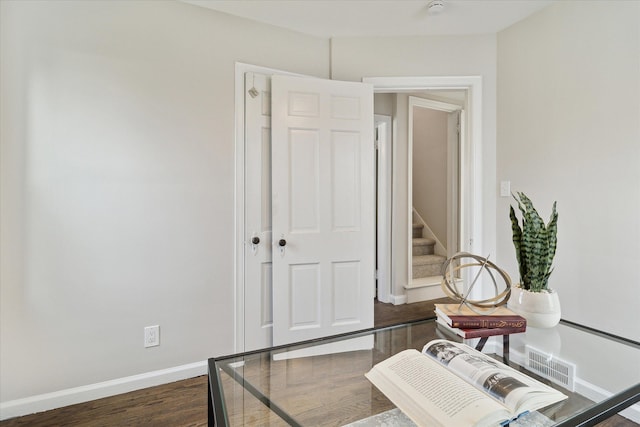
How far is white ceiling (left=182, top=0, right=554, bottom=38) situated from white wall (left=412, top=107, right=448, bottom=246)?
2313mm

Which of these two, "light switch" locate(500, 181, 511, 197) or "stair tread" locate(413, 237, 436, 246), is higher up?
"light switch" locate(500, 181, 511, 197)

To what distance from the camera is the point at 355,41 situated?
2646 millimetres

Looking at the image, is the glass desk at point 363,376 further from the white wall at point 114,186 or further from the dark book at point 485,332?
the white wall at point 114,186

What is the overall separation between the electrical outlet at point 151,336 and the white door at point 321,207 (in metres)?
0.74

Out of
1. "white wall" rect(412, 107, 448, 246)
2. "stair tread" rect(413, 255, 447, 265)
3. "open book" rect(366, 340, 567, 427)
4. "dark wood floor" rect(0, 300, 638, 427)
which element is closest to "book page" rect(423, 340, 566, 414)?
"open book" rect(366, 340, 567, 427)

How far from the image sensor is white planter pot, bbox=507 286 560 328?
123cm

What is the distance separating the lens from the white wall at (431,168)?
4734 mm

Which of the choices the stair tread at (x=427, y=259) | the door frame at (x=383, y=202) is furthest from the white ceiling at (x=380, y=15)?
the stair tread at (x=427, y=259)

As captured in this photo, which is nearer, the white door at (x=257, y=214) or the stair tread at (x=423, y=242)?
the white door at (x=257, y=214)

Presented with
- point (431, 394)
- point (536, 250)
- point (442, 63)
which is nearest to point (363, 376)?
point (431, 394)

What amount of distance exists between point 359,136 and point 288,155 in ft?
1.88

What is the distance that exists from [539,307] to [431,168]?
12.9 ft

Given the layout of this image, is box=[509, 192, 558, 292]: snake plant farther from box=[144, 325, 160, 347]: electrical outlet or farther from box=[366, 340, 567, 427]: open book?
box=[144, 325, 160, 347]: electrical outlet

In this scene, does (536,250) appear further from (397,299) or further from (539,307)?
(397,299)
